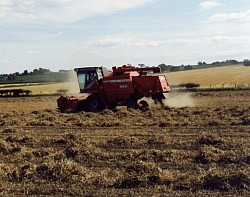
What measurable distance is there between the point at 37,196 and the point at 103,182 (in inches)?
54.1

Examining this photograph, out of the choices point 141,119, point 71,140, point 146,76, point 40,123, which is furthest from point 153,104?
point 71,140

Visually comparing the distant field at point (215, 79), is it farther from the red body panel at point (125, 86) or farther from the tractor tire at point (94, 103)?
the tractor tire at point (94, 103)

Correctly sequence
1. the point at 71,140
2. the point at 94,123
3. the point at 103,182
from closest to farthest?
the point at 103,182 → the point at 71,140 → the point at 94,123

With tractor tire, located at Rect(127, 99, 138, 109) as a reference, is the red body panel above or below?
above

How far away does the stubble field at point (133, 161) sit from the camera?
8258 millimetres

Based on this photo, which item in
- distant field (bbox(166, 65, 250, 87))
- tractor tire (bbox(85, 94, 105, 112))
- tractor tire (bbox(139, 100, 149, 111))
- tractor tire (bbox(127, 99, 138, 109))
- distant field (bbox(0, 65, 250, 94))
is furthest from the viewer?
distant field (bbox(166, 65, 250, 87))

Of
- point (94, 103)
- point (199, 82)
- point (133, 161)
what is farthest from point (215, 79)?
point (133, 161)

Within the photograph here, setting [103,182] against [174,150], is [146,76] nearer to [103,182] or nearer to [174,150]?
[174,150]

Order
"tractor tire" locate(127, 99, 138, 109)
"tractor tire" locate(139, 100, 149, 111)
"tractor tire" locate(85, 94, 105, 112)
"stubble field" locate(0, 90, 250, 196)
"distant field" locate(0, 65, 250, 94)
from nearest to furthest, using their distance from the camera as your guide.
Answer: "stubble field" locate(0, 90, 250, 196), "tractor tire" locate(139, 100, 149, 111), "tractor tire" locate(127, 99, 138, 109), "tractor tire" locate(85, 94, 105, 112), "distant field" locate(0, 65, 250, 94)

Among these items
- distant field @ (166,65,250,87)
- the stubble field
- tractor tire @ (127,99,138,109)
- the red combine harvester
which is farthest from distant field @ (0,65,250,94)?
the stubble field

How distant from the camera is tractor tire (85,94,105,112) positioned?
2647 cm

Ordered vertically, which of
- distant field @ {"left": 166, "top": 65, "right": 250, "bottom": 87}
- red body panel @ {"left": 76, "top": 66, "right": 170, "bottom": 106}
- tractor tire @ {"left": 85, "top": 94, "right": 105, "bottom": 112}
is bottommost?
distant field @ {"left": 166, "top": 65, "right": 250, "bottom": 87}

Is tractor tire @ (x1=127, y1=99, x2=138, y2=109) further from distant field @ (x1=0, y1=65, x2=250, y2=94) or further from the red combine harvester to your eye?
distant field @ (x1=0, y1=65, x2=250, y2=94)

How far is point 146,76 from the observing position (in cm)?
2595
